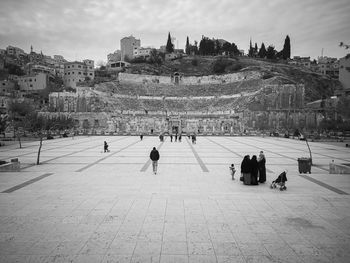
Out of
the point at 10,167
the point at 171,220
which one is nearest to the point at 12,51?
the point at 10,167

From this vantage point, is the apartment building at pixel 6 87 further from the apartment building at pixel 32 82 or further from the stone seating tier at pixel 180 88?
the stone seating tier at pixel 180 88

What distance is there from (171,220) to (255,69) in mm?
89973

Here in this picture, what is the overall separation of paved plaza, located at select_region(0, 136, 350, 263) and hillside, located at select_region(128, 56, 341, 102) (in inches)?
2866

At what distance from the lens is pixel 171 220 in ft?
20.5

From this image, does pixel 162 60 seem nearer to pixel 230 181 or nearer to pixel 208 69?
pixel 208 69

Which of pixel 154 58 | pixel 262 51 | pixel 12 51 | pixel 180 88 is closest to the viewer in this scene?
pixel 180 88

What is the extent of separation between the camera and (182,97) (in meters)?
79.9

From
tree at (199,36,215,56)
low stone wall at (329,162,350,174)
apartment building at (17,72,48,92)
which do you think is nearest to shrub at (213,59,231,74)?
tree at (199,36,215,56)

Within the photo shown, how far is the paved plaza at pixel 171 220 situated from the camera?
15.8ft

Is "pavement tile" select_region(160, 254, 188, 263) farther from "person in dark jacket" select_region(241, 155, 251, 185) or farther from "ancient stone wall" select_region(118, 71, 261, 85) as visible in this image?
"ancient stone wall" select_region(118, 71, 261, 85)

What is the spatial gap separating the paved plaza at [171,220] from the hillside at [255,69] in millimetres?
72792

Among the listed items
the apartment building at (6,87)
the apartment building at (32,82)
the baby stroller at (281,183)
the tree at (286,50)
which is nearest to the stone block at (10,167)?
the baby stroller at (281,183)

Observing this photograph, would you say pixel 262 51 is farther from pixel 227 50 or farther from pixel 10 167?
pixel 10 167

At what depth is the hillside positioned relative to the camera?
80875mm
